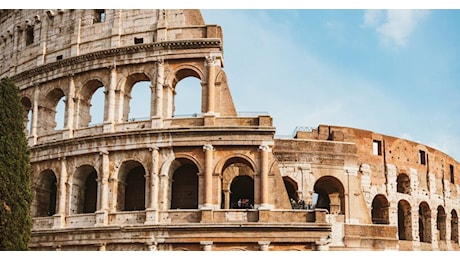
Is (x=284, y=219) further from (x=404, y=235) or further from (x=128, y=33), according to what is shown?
(x=404, y=235)

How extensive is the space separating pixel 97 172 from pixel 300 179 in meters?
7.78

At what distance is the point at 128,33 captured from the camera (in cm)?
2480

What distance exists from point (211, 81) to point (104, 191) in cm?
538

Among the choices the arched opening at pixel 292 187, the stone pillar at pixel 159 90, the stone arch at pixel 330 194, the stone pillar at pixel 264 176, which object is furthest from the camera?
the stone arch at pixel 330 194

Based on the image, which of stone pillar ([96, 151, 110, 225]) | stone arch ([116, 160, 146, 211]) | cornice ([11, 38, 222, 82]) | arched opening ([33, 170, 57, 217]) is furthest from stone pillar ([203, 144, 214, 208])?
arched opening ([33, 170, 57, 217])

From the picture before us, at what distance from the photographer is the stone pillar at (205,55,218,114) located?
22.9 meters

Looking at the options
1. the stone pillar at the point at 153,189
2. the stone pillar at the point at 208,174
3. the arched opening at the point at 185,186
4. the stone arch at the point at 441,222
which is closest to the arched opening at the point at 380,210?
the stone arch at the point at 441,222

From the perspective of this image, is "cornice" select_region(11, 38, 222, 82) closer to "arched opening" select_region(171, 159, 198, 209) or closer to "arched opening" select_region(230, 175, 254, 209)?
"arched opening" select_region(171, 159, 198, 209)

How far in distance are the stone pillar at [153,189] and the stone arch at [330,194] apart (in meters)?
Result: 6.99

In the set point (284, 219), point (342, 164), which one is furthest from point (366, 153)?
point (284, 219)

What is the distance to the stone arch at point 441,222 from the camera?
109 feet

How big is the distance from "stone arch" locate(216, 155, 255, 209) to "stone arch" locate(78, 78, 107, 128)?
5700mm

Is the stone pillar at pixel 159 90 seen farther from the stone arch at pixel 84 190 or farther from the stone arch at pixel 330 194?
the stone arch at pixel 330 194

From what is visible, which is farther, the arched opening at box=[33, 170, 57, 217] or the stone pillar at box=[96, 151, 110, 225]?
the arched opening at box=[33, 170, 57, 217]
